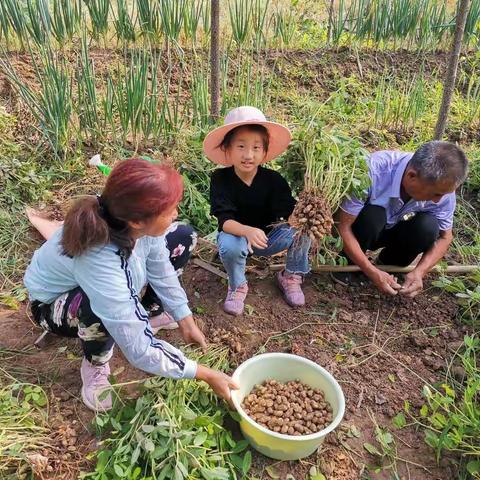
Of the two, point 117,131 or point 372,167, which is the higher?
point 372,167

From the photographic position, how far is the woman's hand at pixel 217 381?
59.6 inches

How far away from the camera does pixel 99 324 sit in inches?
62.1

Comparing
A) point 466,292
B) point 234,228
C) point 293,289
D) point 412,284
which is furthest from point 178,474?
point 466,292

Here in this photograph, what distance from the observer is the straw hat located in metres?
1.90

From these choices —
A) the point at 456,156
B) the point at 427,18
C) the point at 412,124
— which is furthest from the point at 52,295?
the point at 427,18

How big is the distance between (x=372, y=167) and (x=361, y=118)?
5.21 ft

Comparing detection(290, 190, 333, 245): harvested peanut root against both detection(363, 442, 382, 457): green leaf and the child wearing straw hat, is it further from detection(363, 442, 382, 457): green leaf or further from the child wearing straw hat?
detection(363, 442, 382, 457): green leaf

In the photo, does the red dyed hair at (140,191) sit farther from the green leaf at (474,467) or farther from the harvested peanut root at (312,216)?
the green leaf at (474,467)

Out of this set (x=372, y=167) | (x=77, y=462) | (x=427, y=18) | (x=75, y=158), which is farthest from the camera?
(x=427, y=18)

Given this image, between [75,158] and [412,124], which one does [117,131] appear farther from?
[412,124]

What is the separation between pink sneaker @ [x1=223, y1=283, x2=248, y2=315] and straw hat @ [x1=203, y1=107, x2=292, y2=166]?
21.2 inches

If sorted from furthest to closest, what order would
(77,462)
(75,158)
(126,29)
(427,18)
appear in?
(427,18) → (126,29) → (75,158) → (77,462)

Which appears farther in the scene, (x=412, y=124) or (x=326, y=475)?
(x=412, y=124)

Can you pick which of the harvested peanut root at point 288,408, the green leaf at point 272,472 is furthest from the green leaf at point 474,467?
the green leaf at point 272,472
